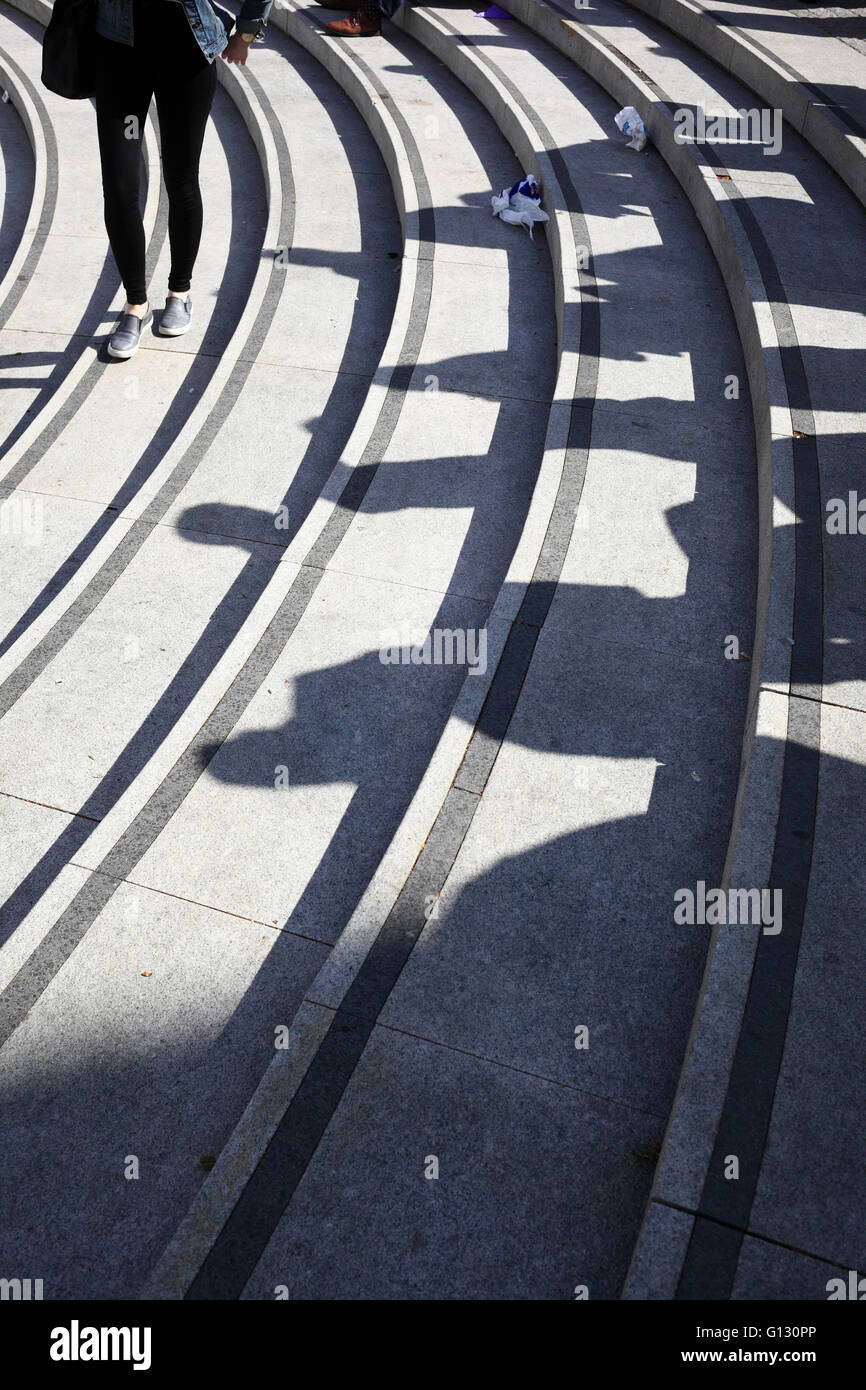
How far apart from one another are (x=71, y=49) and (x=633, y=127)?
512 cm

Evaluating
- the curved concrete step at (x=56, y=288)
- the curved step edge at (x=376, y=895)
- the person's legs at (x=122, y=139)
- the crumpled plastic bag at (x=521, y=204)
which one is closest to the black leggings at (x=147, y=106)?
the person's legs at (x=122, y=139)

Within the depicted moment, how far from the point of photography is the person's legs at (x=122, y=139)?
5.62 metres

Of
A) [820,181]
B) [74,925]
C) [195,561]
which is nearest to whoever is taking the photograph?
[74,925]

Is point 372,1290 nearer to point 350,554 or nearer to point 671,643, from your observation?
point 671,643

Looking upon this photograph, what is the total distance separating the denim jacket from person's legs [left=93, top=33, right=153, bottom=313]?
0.08 meters

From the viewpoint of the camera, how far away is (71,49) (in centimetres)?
559

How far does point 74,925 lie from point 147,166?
28.7 ft

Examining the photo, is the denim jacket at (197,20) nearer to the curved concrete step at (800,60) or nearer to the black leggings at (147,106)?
the black leggings at (147,106)

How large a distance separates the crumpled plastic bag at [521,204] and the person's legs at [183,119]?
2610 mm

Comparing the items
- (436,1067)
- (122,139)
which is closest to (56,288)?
(122,139)
